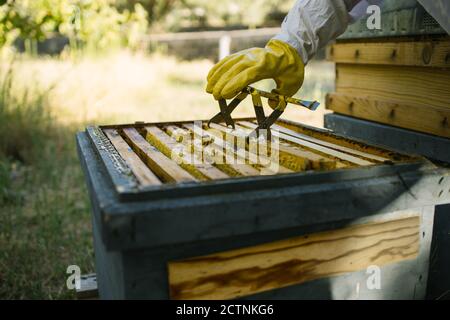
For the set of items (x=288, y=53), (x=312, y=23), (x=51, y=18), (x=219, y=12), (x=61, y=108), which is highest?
(x=219, y=12)

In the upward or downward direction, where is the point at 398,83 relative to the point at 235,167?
upward

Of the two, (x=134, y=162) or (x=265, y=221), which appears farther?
(x=134, y=162)

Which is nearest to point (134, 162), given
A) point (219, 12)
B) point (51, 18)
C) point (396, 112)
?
point (396, 112)

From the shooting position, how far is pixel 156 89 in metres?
7.54

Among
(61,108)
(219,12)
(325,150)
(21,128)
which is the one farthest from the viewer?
(219,12)

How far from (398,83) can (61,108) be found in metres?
4.18

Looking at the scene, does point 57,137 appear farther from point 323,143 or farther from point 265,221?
point 265,221

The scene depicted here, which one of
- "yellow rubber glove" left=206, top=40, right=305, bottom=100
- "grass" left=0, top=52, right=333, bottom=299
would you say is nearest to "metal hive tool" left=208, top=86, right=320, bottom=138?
"yellow rubber glove" left=206, top=40, right=305, bottom=100

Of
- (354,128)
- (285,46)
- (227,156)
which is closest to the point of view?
(227,156)

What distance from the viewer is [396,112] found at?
2.08 meters

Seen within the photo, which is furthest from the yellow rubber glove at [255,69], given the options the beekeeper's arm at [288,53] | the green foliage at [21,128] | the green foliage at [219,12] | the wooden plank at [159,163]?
the green foliage at [219,12]
